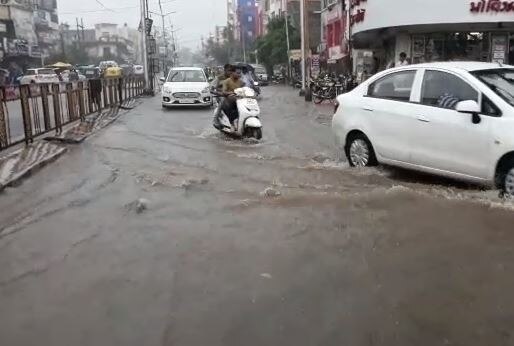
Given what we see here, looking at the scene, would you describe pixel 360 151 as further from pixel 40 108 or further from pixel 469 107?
pixel 40 108

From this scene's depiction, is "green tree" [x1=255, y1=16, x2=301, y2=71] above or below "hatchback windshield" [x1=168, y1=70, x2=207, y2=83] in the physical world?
above

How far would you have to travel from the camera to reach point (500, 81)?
6.86m

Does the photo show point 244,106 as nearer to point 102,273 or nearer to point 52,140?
Result: point 52,140

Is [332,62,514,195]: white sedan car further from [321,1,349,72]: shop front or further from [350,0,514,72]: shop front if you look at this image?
[321,1,349,72]: shop front

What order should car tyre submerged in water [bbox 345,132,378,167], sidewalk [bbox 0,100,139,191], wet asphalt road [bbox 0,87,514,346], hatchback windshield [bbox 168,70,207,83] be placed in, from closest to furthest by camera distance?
wet asphalt road [bbox 0,87,514,346] < car tyre submerged in water [bbox 345,132,378,167] < sidewalk [bbox 0,100,139,191] < hatchback windshield [bbox 168,70,207,83]

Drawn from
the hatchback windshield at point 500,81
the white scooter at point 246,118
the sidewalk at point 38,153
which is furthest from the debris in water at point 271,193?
the white scooter at point 246,118

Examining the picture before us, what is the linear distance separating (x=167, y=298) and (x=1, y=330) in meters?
1.04

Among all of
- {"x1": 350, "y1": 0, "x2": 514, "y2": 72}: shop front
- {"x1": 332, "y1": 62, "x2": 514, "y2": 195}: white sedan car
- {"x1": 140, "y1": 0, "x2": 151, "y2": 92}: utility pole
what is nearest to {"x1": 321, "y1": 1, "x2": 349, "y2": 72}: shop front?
{"x1": 350, "y1": 0, "x2": 514, "y2": 72}: shop front

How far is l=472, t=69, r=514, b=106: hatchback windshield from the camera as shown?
21.6 ft

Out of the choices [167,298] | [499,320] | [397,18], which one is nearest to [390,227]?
[499,320]

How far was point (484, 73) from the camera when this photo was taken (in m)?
6.97

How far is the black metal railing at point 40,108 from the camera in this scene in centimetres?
1063

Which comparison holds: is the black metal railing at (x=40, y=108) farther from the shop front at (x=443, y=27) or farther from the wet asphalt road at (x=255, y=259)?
the shop front at (x=443, y=27)

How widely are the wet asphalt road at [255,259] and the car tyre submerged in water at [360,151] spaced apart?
0.21 metres
